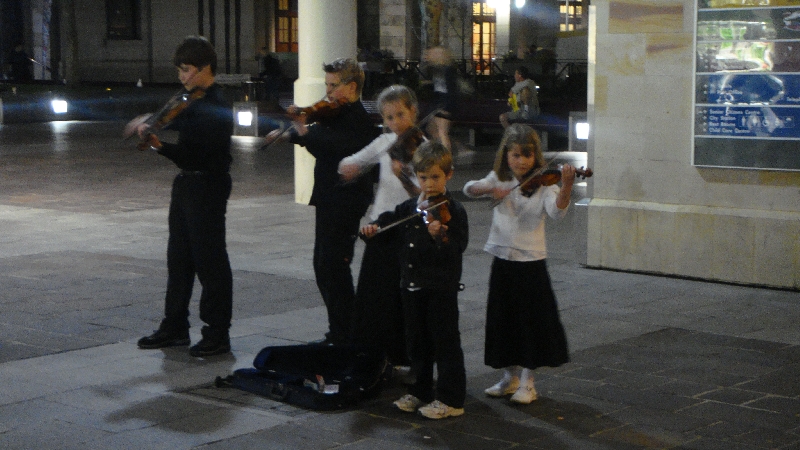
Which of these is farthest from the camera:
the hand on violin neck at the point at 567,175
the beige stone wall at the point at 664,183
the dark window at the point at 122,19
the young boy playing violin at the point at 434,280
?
the dark window at the point at 122,19

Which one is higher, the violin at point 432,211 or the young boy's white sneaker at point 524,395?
the violin at point 432,211

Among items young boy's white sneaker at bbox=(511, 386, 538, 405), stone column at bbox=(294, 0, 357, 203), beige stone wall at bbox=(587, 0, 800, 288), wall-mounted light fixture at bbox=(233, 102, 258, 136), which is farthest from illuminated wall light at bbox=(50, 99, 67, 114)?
young boy's white sneaker at bbox=(511, 386, 538, 405)

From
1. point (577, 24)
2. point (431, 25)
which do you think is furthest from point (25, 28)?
point (577, 24)

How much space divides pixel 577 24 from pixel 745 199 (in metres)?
34.3

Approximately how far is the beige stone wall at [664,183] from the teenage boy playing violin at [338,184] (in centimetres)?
350

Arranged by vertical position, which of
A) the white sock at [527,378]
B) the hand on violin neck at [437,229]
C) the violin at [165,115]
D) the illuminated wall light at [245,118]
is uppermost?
the violin at [165,115]

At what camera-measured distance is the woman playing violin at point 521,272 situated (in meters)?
5.48

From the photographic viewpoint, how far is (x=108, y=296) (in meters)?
8.13

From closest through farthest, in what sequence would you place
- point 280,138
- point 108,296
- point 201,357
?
point 280,138
point 201,357
point 108,296

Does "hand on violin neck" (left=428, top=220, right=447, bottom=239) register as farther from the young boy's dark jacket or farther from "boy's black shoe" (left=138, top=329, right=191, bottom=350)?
"boy's black shoe" (left=138, top=329, right=191, bottom=350)

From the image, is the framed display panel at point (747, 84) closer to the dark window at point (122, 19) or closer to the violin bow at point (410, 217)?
the violin bow at point (410, 217)

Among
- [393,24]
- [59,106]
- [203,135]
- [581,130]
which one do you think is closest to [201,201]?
[203,135]

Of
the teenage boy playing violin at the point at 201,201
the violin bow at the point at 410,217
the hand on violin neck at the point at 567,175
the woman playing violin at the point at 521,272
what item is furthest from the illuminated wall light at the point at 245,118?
the hand on violin neck at the point at 567,175

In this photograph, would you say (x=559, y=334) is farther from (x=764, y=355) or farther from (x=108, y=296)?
(x=108, y=296)
